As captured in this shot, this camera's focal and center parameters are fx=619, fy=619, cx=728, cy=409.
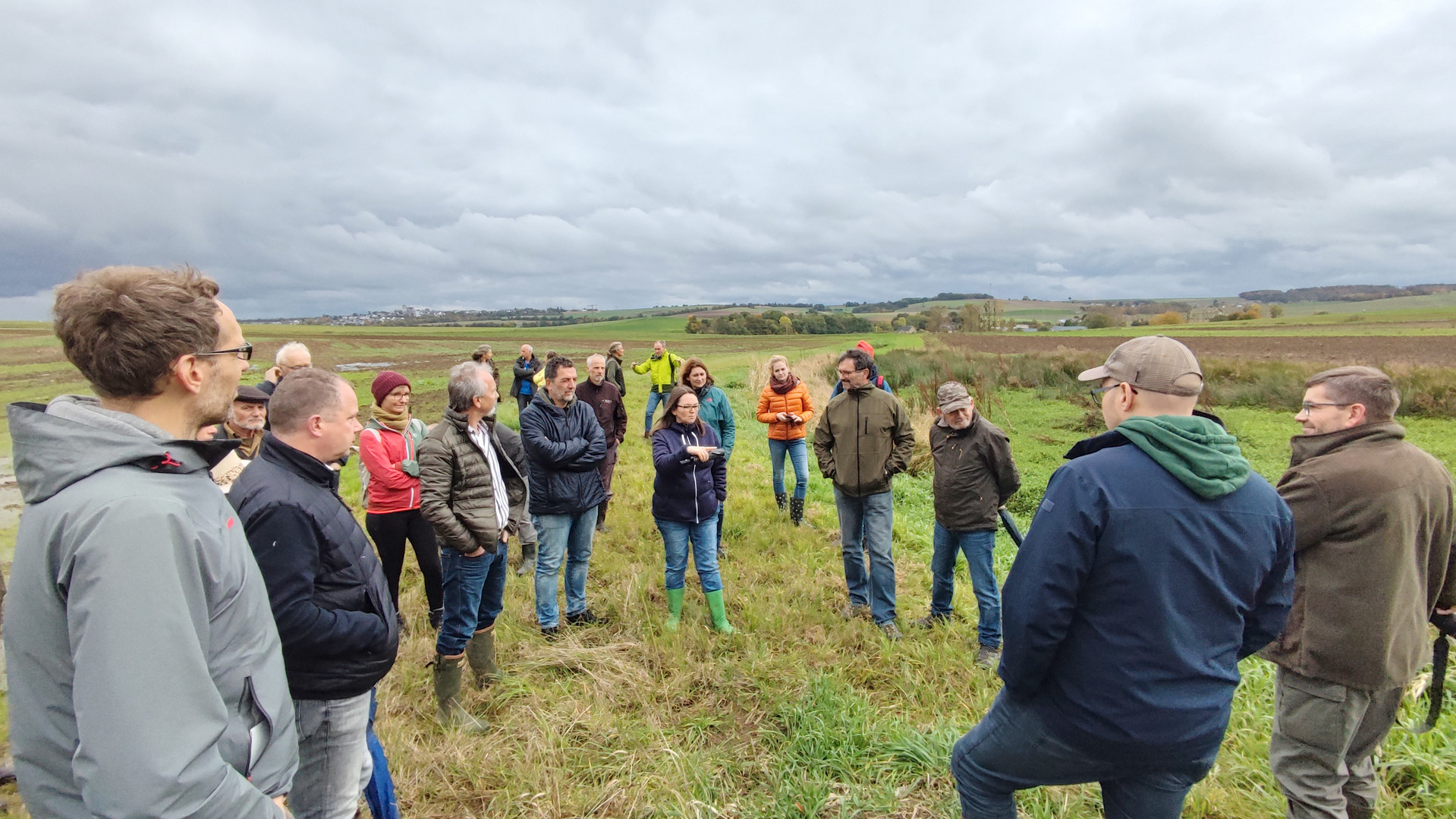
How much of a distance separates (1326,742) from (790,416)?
5054mm

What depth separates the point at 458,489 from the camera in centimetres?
371

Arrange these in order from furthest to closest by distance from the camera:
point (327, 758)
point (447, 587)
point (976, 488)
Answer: point (976, 488) < point (447, 587) < point (327, 758)

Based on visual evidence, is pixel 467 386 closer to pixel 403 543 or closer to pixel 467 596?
pixel 467 596

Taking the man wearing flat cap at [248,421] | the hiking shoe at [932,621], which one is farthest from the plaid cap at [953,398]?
the man wearing flat cap at [248,421]

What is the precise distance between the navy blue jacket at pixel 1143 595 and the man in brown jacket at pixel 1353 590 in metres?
0.91

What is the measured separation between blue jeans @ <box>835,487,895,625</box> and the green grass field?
26cm

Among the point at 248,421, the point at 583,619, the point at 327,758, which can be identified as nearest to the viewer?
the point at 327,758

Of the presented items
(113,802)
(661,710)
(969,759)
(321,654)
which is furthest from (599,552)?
(113,802)

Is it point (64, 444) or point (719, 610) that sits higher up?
point (64, 444)

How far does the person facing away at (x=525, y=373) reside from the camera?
359 inches

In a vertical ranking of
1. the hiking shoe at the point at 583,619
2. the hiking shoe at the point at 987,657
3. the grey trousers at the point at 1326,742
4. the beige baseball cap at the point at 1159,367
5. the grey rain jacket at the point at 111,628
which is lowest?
the hiking shoe at the point at 987,657

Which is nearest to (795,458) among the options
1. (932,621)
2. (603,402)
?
(603,402)

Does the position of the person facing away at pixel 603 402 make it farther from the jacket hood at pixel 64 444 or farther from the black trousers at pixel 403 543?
the jacket hood at pixel 64 444

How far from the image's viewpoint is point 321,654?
2115 millimetres
